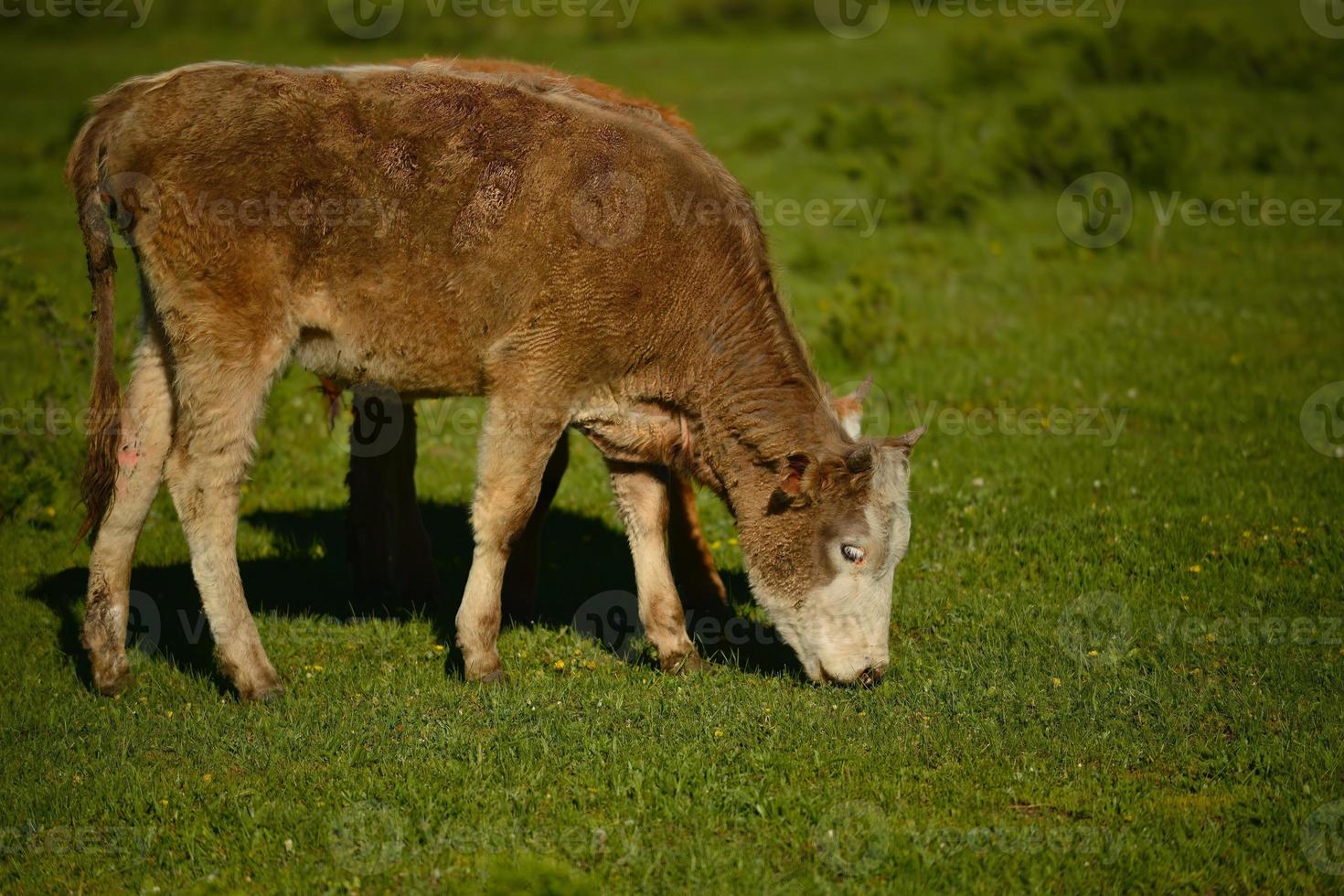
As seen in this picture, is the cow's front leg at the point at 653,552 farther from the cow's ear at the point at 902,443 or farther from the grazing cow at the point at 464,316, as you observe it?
the cow's ear at the point at 902,443

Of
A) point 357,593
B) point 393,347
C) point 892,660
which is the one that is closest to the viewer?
point 393,347

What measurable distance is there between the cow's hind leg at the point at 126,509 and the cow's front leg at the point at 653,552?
8.22 feet

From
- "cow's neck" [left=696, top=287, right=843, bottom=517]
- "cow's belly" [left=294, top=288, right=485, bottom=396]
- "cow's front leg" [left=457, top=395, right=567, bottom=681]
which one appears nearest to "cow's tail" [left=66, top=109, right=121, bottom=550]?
"cow's belly" [left=294, top=288, right=485, bottom=396]

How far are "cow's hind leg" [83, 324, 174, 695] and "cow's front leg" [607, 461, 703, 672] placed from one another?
2507mm

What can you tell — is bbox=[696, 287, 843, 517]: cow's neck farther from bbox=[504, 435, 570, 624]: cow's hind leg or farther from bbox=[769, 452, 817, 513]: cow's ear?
bbox=[504, 435, 570, 624]: cow's hind leg

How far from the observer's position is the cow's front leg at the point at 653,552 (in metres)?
7.98

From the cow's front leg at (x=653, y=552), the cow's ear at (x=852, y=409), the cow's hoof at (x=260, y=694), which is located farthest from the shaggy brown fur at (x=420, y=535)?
the cow's hoof at (x=260, y=694)

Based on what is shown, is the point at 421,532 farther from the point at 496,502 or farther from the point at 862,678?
the point at 862,678

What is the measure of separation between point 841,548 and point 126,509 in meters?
3.83

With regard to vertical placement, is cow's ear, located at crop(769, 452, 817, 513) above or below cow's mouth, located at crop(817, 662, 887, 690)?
above

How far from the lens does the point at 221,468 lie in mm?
7344

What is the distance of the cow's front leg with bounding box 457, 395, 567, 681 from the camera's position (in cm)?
757

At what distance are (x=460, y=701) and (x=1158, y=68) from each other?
80.2ft

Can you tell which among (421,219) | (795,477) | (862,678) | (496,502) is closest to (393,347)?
(421,219)
